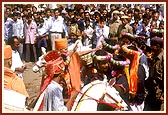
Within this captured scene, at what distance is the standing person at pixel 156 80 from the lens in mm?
5727

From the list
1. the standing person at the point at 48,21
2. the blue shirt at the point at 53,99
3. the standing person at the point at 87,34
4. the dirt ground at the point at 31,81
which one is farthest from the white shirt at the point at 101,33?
→ the dirt ground at the point at 31,81

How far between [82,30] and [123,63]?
856 millimetres

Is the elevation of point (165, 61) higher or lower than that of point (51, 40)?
lower

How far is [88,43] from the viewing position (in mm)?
5773

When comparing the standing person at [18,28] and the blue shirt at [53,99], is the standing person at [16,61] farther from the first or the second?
the blue shirt at [53,99]

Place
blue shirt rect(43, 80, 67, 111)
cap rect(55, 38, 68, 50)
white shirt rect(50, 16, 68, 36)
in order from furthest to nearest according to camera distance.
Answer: white shirt rect(50, 16, 68, 36) → cap rect(55, 38, 68, 50) → blue shirt rect(43, 80, 67, 111)

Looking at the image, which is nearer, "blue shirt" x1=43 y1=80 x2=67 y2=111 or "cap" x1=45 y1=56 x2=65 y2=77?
"blue shirt" x1=43 y1=80 x2=67 y2=111

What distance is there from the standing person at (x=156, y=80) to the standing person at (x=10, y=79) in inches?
78.8

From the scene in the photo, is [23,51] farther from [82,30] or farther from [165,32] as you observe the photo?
[165,32]

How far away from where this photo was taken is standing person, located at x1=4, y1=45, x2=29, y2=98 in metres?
5.62

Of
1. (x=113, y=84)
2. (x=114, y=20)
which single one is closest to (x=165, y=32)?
(x=114, y=20)

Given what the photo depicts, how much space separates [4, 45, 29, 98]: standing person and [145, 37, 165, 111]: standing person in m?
2.00

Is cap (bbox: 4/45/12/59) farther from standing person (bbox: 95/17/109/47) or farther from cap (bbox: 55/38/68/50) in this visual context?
standing person (bbox: 95/17/109/47)


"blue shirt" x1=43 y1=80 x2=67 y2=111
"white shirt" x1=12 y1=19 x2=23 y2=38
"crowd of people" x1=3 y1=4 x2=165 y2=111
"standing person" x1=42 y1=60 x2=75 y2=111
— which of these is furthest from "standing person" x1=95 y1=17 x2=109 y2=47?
"white shirt" x1=12 y1=19 x2=23 y2=38
